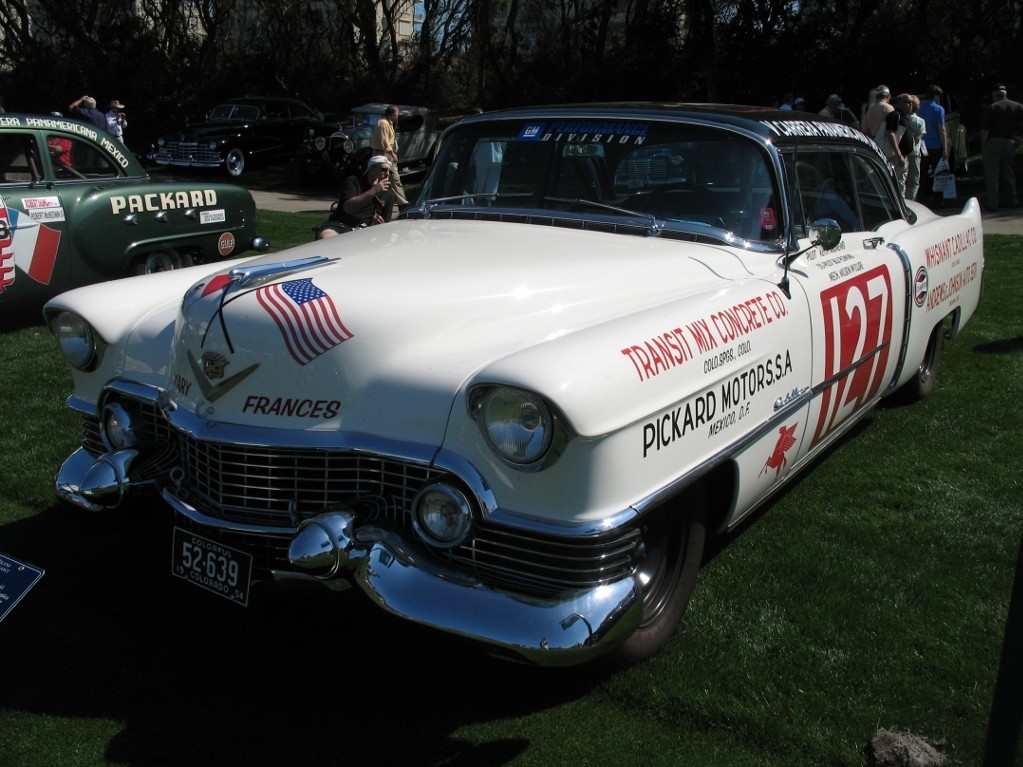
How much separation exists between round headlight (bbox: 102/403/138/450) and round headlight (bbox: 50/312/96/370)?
276 mm

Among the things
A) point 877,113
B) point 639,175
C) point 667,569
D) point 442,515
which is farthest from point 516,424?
point 877,113

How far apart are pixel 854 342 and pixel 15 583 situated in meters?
3.17

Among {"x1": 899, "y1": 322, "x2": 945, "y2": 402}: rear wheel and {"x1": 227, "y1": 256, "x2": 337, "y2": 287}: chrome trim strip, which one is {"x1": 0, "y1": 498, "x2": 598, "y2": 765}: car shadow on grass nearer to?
{"x1": 227, "y1": 256, "x2": 337, "y2": 287}: chrome trim strip

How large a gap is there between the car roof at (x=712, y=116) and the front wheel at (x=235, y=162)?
16825mm

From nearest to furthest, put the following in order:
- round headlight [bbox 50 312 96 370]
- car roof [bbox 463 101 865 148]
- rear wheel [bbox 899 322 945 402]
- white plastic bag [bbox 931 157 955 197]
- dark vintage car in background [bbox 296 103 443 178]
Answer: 1. round headlight [bbox 50 312 96 370]
2. car roof [bbox 463 101 865 148]
3. rear wheel [bbox 899 322 945 402]
4. white plastic bag [bbox 931 157 955 197]
5. dark vintage car in background [bbox 296 103 443 178]

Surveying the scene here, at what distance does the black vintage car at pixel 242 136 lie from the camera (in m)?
20.1

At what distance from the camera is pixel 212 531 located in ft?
9.91

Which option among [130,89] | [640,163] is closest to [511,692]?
[640,163]

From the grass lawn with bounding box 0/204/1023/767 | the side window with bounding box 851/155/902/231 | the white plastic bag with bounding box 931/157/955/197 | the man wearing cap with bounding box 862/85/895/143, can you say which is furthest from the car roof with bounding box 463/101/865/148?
the white plastic bag with bounding box 931/157/955/197

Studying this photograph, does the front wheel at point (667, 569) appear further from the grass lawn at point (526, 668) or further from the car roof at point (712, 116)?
the car roof at point (712, 116)

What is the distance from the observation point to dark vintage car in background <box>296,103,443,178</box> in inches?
717

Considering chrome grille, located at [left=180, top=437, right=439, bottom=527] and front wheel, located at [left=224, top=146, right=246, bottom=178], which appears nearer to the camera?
chrome grille, located at [left=180, top=437, right=439, bottom=527]

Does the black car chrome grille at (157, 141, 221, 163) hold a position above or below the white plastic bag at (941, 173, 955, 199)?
above

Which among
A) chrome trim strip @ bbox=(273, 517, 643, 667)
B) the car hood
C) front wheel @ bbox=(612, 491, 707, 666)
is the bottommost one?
front wheel @ bbox=(612, 491, 707, 666)
